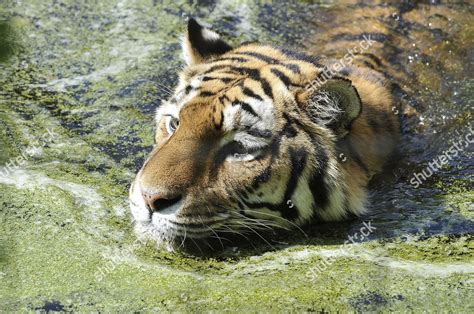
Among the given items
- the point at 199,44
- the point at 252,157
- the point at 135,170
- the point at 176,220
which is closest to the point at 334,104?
the point at 252,157

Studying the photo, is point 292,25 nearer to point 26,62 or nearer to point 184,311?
point 26,62

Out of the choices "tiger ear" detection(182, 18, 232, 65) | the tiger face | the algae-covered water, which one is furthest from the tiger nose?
"tiger ear" detection(182, 18, 232, 65)

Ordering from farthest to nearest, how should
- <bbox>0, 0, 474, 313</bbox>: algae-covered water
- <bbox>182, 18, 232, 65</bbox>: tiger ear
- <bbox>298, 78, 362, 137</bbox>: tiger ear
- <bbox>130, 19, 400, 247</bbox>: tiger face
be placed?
<bbox>182, 18, 232, 65</bbox>: tiger ear → <bbox>298, 78, 362, 137</bbox>: tiger ear → <bbox>130, 19, 400, 247</bbox>: tiger face → <bbox>0, 0, 474, 313</bbox>: algae-covered water

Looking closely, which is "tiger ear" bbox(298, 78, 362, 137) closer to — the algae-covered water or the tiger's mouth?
the algae-covered water

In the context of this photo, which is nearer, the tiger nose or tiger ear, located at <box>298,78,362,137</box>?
the tiger nose

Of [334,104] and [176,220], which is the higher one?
[334,104]

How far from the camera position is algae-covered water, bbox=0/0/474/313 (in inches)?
120

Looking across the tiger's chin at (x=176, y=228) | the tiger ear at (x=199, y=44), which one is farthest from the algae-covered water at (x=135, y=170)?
the tiger ear at (x=199, y=44)

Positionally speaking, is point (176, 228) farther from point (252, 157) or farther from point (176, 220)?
point (252, 157)

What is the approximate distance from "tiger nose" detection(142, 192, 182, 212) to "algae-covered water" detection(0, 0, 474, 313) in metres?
0.28

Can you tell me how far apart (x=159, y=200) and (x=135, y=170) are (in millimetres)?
1228

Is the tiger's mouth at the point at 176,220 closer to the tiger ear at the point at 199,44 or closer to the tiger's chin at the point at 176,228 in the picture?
the tiger's chin at the point at 176,228

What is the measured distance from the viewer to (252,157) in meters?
3.53

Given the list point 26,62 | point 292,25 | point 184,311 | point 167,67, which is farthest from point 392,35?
point 184,311
